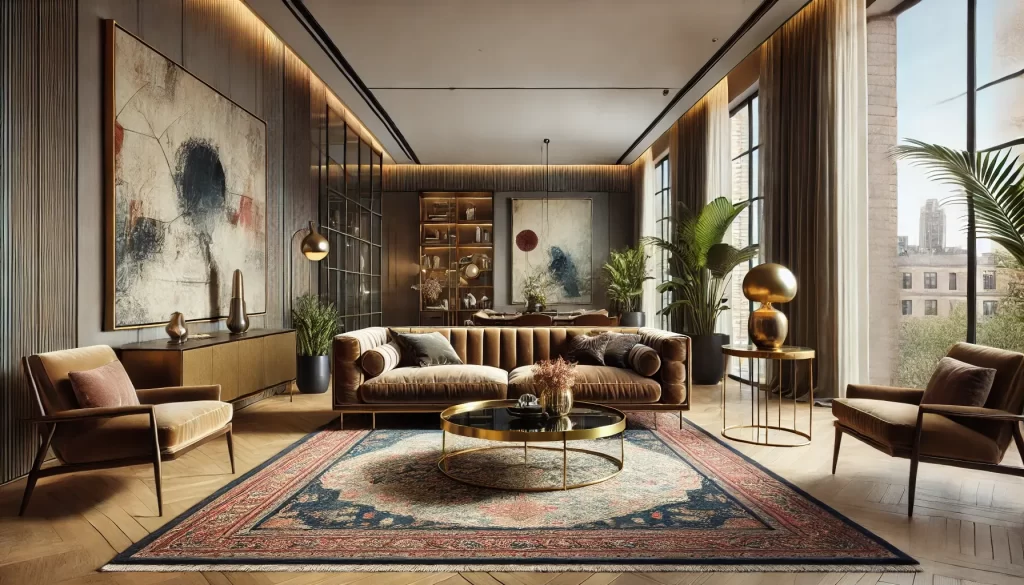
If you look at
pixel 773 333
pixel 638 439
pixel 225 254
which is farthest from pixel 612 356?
pixel 225 254

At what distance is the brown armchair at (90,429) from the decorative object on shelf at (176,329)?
43.1 inches

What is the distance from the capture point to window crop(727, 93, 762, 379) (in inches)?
276

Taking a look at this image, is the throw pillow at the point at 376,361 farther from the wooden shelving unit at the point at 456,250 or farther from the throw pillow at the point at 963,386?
the wooden shelving unit at the point at 456,250

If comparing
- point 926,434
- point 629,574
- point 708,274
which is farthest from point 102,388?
point 708,274

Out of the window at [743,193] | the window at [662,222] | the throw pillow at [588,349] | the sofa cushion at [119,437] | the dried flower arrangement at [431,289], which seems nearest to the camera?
the sofa cushion at [119,437]

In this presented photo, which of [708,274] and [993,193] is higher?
[993,193]

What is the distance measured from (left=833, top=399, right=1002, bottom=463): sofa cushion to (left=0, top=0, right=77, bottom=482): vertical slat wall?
4.21 metres

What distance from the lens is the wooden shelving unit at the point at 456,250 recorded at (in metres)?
11.5

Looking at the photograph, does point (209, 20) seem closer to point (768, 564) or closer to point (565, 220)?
point (768, 564)

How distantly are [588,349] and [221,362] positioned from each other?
2.80m

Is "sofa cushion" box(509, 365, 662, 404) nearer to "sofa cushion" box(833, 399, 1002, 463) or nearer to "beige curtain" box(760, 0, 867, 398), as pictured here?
"sofa cushion" box(833, 399, 1002, 463)

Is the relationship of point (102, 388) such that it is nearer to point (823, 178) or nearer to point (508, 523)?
point (508, 523)

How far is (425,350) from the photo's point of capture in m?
4.98

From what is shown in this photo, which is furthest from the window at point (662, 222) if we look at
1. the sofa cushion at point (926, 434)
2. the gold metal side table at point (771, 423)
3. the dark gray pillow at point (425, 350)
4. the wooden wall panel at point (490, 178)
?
the sofa cushion at point (926, 434)
